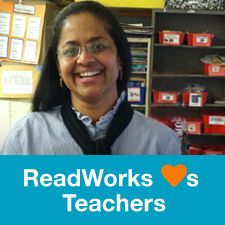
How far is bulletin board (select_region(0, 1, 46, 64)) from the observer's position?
293 cm

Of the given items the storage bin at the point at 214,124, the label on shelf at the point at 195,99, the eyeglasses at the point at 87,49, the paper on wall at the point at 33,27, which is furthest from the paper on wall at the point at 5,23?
the eyeglasses at the point at 87,49

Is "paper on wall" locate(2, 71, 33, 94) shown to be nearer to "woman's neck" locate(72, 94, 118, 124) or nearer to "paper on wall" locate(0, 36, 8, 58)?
"paper on wall" locate(0, 36, 8, 58)

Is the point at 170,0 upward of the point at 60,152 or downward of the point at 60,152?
upward

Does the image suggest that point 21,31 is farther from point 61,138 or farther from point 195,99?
point 61,138

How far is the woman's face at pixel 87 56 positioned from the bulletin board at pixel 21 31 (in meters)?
2.05

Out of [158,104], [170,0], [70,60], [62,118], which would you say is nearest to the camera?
[70,60]

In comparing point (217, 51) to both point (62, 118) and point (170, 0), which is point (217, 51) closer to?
point (170, 0)

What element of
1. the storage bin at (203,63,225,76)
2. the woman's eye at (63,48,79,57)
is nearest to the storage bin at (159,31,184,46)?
the storage bin at (203,63,225,76)

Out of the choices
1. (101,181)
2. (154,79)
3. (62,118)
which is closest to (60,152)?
(62,118)

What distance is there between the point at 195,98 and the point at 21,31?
1695 mm

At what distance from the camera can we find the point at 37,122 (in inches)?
41.1

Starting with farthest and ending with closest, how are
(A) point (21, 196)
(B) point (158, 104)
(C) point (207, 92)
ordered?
(C) point (207, 92) → (B) point (158, 104) → (A) point (21, 196)

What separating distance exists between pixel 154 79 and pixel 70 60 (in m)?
2.74

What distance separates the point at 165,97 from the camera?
3.38m
